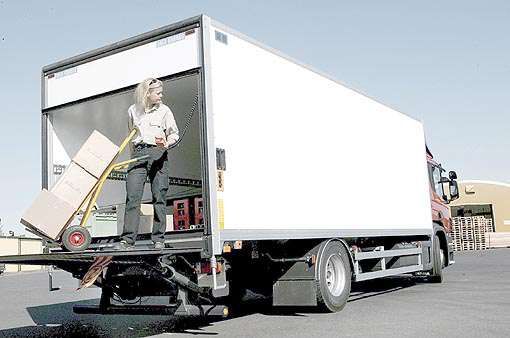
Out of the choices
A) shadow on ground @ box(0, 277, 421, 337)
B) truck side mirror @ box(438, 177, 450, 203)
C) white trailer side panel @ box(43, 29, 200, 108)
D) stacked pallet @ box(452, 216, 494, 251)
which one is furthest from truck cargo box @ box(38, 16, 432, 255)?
stacked pallet @ box(452, 216, 494, 251)

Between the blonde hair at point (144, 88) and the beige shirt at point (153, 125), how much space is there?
160mm

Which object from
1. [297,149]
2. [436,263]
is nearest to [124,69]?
[297,149]

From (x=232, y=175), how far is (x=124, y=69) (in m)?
1.94

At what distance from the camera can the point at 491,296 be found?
1041cm

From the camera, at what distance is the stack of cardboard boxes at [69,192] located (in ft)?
21.7

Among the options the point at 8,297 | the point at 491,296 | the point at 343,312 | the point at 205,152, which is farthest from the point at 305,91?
the point at 8,297

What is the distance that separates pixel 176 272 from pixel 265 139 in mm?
2002

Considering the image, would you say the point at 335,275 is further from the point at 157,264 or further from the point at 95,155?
the point at 95,155

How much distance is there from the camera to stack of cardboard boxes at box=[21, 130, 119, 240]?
6629 mm

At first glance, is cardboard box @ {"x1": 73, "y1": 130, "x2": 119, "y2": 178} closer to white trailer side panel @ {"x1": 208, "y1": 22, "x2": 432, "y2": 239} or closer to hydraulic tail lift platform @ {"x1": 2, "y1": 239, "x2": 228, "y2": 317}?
hydraulic tail lift platform @ {"x1": 2, "y1": 239, "x2": 228, "y2": 317}

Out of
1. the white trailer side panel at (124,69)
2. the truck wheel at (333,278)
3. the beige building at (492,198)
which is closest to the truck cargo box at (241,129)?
the white trailer side panel at (124,69)

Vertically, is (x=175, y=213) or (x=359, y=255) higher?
(x=175, y=213)

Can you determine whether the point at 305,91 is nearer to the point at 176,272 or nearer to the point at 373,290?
the point at 176,272

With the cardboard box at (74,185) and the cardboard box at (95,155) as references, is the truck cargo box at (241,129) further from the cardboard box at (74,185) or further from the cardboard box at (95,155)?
the cardboard box at (74,185)
